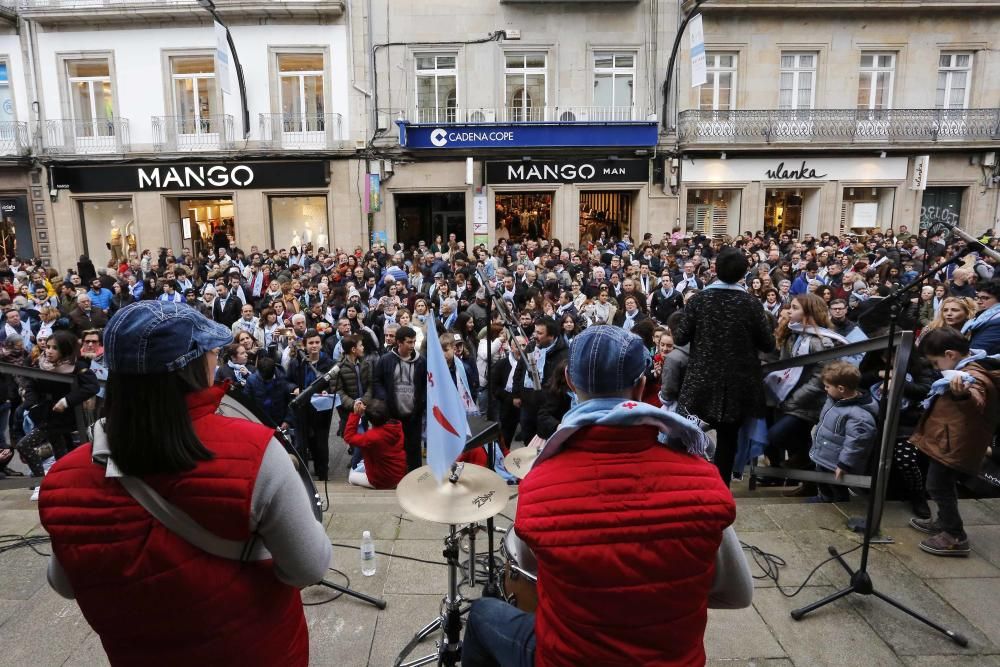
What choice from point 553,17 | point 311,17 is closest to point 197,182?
point 311,17

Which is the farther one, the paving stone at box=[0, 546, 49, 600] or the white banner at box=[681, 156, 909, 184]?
the white banner at box=[681, 156, 909, 184]

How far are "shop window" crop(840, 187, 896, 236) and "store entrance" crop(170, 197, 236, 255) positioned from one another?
20.1 meters

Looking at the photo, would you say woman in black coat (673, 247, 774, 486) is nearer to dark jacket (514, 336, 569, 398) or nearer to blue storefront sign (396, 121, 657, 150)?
dark jacket (514, 336, 569, 398)

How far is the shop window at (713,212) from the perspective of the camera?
20.8 metres

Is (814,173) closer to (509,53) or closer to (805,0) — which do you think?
(805,0)

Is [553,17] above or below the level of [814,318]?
above

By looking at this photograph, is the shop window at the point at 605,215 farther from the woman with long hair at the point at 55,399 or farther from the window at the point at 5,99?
the window at the point at 5,99

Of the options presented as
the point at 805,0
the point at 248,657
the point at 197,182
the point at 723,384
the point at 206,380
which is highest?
the point at 805,0

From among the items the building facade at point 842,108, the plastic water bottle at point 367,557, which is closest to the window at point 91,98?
the building facade at point 842,108

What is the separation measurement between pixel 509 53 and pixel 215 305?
12.7 m

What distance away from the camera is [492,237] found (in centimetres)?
2055

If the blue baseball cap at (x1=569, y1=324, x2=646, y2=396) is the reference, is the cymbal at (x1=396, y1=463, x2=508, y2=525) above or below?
below

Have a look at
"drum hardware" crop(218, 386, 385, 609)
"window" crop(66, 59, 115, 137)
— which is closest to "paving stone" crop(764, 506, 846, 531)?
"drum hardware" crop(218, 386, 385, 609)

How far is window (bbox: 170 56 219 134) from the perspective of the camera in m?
19.3
